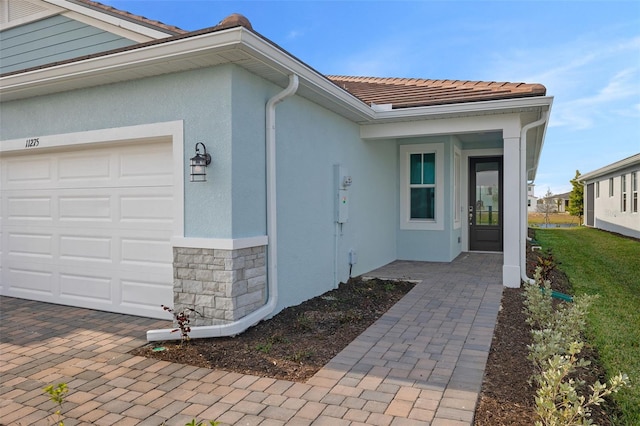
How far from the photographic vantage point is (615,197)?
18.8 m

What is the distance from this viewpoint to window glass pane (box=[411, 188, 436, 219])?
943 centimetres

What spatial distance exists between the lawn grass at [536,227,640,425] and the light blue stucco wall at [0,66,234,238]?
371cm

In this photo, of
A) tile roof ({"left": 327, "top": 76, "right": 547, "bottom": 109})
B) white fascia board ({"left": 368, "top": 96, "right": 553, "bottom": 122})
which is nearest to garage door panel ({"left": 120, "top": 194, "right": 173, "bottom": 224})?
tile roof ({"left": 327, "top": 76, "right": 547, "bottom": 109})

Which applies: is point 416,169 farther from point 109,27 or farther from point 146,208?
point 109,27

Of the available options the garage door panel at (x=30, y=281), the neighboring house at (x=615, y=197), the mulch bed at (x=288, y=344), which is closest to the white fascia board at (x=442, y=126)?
the mulch bed at (x=288, y=344)

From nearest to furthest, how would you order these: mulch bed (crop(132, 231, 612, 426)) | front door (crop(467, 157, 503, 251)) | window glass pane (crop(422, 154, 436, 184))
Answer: mulch bed (crop(132, 231, 612, 426)) → window glass pane (crop(422, 154, 436, 184)) → front door (crop(467, 157, 503, 251))

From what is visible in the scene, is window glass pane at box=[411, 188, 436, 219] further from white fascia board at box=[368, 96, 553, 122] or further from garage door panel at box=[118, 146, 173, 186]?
garage door panel at box=[118, 146, 173, 186]

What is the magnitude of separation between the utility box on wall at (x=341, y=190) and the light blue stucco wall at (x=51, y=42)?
3.40m

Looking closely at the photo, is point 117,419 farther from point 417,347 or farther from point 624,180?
point 624,180

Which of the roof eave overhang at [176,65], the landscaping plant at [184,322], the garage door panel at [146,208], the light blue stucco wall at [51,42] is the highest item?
the light blue stucco wall at [51,42]

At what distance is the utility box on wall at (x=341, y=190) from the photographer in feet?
21.9

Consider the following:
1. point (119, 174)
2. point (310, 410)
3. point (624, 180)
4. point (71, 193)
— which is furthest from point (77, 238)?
point (624, 180)

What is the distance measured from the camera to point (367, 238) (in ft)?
26.4

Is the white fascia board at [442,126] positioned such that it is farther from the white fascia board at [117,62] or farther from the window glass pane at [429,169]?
the white fascia board at [117,62]
